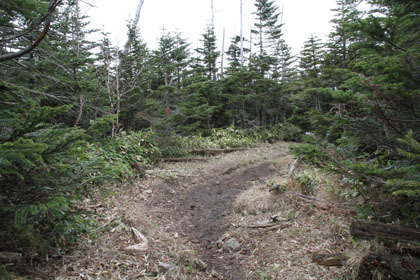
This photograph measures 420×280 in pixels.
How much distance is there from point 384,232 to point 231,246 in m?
2.29

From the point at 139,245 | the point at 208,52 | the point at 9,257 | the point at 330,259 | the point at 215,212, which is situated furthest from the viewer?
the point at 208,52

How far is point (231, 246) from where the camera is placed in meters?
3.89

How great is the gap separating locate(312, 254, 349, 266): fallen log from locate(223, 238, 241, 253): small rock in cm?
127

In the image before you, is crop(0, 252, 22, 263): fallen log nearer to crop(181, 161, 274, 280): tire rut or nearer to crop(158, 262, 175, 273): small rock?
crop(158, 262, 175, 273): small rock

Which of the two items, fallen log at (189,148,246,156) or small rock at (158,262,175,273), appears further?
fallen log at (189,148,246,156)

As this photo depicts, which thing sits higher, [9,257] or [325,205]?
[9,257]

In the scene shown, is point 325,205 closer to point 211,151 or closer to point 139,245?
point 139,245

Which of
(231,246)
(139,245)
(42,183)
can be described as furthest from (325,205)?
(42,183)

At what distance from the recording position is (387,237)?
8.11ft

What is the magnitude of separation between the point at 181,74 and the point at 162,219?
9.87m

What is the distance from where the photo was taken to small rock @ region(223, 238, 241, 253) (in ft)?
12.6

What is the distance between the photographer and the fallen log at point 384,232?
2312 millimetres

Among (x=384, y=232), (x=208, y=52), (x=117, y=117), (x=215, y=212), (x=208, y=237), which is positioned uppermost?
(x=208, y=52)

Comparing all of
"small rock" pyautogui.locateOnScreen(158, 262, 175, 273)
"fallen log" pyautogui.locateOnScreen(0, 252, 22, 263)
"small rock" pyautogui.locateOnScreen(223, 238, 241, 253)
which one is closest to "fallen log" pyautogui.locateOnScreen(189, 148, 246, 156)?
"small rock" pyautogui.locateOnScreen(223, 238, 241, 253)
